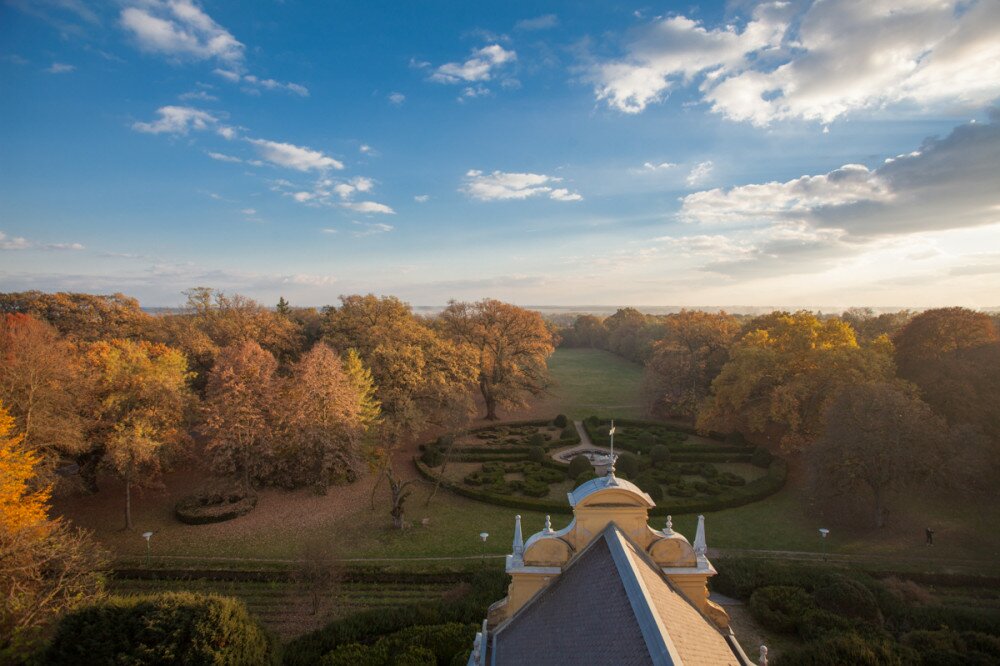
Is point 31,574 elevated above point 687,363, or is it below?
below

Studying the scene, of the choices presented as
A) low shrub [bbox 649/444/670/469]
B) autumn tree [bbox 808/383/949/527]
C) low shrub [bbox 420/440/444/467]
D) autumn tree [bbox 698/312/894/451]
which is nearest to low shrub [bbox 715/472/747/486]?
low shrub [bbox 649/444/670/469]

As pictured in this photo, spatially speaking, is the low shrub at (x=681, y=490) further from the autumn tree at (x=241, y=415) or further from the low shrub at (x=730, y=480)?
the autumn tree at (x=241, y=415)

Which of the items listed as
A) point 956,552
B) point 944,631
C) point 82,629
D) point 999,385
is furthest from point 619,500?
point 999,385

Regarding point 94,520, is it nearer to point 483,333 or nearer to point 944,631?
point 483,333

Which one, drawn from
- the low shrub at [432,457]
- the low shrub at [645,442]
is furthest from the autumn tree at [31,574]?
the low shrub at [645,442]

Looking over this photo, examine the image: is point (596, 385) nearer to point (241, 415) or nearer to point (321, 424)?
point (321, 424)

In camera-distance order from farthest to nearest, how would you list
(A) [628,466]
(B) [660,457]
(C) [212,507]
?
1. (B) [660,457]
2. (A) [628,466]
3. (C) [212,507]

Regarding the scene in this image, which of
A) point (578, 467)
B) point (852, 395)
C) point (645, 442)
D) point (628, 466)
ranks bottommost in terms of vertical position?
point (578, 467)

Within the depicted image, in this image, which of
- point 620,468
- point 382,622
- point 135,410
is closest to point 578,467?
point 620,468
